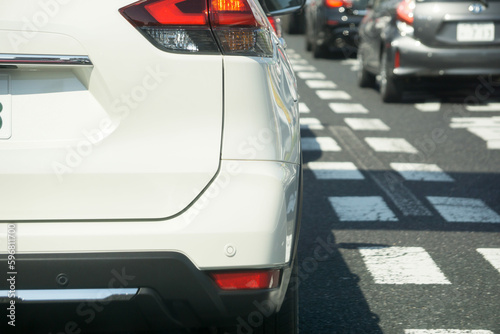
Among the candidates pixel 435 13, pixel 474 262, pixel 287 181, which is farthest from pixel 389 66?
pixel 287 181

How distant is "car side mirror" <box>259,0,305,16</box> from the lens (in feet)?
12.6

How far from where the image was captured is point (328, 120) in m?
10.5

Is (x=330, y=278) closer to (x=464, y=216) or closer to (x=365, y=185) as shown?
(x=464, y=216)

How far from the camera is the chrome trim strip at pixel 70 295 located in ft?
8.80

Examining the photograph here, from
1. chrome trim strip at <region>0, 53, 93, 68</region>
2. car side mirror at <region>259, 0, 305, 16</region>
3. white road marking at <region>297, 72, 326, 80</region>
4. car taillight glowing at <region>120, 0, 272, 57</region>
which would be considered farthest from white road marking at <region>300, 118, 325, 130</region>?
chrome trim strip at <region>0, 53, 93, 68</region>

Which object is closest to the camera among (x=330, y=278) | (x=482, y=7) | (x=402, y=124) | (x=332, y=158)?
(x=330, y=278)

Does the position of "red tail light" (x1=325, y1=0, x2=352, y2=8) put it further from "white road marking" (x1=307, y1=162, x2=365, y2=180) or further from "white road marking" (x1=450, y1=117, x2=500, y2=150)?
"white road marking" (x1=307, y1=162, x2=365, y2=180)

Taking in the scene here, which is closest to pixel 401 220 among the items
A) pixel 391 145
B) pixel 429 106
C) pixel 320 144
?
pixel 391 145

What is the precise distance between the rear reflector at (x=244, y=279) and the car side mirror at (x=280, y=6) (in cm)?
138

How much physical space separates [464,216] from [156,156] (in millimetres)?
3752

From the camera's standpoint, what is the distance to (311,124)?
10203 millimetres

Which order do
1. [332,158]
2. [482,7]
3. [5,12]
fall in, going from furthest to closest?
[482,7] < [332,158] < [5,12]

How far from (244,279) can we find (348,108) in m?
8.74

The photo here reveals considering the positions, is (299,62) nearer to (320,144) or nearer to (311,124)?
(311,124)
